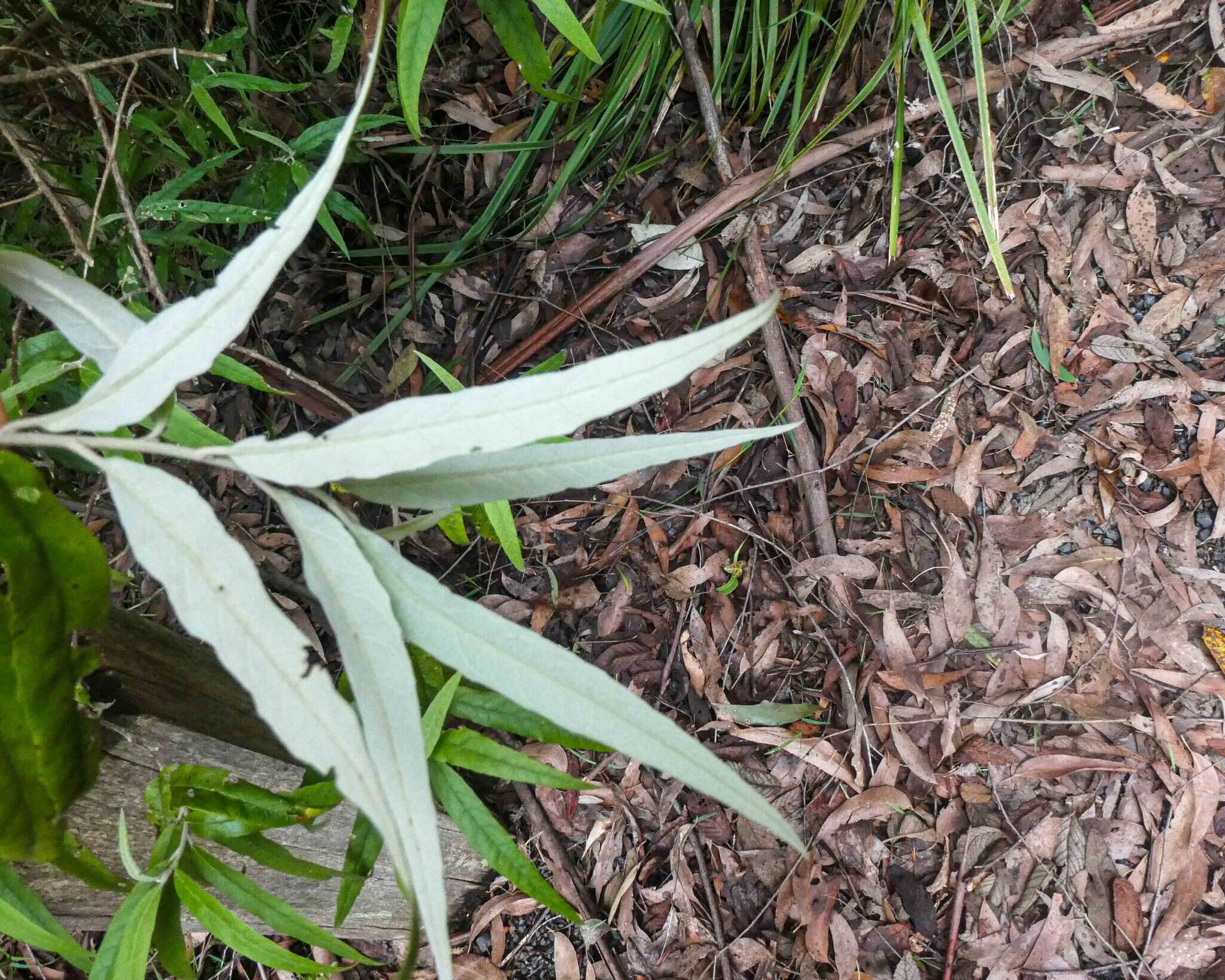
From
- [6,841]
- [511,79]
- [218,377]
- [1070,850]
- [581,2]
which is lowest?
[1070,850]

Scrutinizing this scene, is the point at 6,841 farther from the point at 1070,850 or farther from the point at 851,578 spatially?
the point at 1070,850

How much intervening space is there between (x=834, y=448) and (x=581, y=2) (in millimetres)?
872

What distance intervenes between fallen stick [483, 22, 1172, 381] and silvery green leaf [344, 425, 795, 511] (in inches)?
35.4

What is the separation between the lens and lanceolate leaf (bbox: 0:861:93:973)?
581mm

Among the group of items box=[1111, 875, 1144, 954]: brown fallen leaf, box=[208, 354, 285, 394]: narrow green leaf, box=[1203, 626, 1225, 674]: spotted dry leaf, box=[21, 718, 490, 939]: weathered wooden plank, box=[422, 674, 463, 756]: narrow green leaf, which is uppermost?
box=[208, 354, 285, 394]: narrow green leaf

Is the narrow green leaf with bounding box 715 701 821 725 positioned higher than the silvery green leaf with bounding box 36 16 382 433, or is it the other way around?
the silvery green leaf with bounding box 36 16 382 433

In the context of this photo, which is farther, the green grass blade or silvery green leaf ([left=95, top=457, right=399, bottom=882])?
the green grass blade

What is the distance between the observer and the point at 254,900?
0.71 m

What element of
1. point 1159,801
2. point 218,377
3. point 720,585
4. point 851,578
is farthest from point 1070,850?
point 218,377

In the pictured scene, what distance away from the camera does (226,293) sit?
364mm

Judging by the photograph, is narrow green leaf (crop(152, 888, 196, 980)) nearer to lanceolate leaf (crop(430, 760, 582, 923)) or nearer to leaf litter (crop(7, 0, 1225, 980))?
lanceolate leaf (crop(430, 760, 582, 923))

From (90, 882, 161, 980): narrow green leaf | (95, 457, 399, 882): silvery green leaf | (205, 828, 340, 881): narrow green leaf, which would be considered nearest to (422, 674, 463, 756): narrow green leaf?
(205, 828, 340, 881): narrow green leaf

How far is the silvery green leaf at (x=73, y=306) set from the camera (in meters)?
0.42

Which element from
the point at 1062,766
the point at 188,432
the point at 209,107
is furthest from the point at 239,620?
the point at 1062,766
